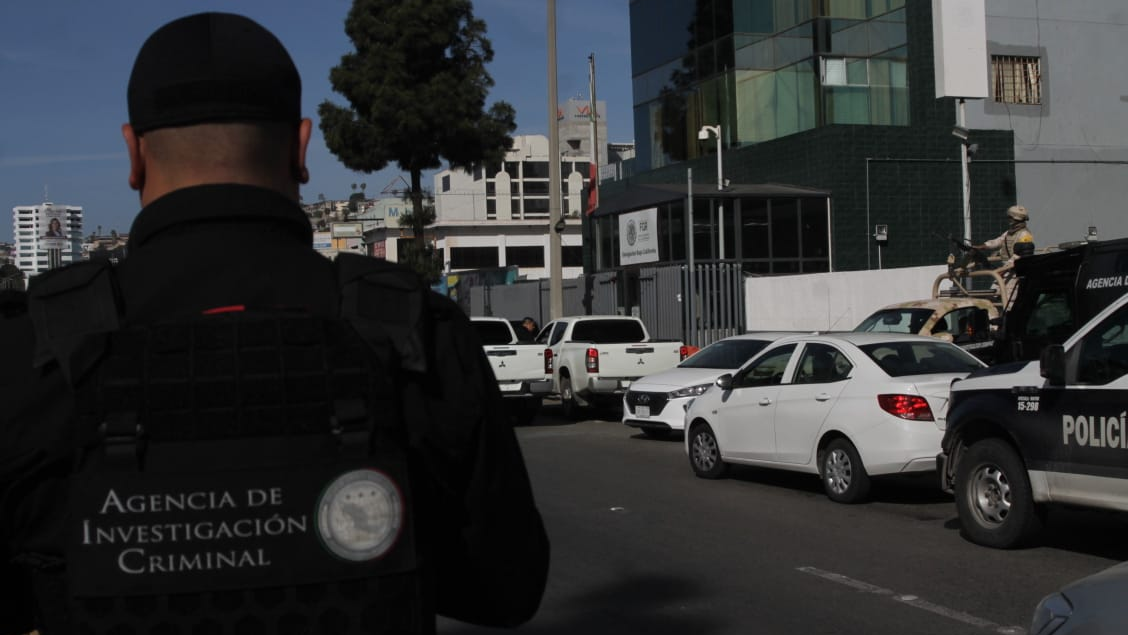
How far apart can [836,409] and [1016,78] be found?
2434 cm

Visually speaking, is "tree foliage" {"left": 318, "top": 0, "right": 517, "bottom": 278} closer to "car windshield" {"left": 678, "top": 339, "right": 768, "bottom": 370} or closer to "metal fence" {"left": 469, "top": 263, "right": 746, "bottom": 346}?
"metal fence" {"left": 469, "top": 263, "right": 746, "bottom": 346}

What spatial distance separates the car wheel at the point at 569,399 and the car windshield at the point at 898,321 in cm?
563

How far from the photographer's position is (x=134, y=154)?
6.91ft

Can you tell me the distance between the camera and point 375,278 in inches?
77.5

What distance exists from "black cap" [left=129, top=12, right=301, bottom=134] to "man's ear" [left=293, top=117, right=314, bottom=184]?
8 centimetres

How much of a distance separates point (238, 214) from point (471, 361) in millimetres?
458

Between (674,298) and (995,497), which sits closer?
(995,497)

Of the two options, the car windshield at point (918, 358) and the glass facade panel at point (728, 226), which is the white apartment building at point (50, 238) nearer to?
the car windshield at point (918, 358)

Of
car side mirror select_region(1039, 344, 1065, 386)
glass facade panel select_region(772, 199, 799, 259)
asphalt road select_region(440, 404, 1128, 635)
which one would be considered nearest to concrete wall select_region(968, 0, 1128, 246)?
glass facade panel select_region(772, 199, 799, 259)

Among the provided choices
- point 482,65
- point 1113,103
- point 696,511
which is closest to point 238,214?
point 696,511

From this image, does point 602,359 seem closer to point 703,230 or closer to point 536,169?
point 703,230

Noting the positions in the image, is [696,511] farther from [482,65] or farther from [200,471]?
[482,65]

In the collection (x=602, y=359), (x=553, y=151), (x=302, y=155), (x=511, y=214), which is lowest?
(x=602, y=359)

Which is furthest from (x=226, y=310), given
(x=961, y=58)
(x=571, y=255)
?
(x=571, y=255)
